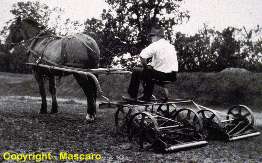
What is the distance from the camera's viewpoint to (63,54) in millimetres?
9906

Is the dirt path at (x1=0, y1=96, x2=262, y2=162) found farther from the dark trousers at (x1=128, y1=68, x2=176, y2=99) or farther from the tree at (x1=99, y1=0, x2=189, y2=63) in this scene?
the tree at (x1=99, y1=0, x2=189, y2=63)

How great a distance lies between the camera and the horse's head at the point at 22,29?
39.5 ft

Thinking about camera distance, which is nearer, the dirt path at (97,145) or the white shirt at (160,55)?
the dirt path at (97,145)

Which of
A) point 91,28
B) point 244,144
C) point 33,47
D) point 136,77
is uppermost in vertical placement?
point 91,28

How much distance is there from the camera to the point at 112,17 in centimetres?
3072

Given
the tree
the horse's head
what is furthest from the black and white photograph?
the tree

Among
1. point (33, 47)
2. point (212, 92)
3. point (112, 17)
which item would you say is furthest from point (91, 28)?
point (33, 47)

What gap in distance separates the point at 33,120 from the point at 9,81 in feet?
84.7

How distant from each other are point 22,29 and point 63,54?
10.5 feet

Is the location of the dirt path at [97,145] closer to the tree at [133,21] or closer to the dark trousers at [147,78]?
the dark trousers at [147,78]

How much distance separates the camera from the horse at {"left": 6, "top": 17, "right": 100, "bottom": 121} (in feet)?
32.3

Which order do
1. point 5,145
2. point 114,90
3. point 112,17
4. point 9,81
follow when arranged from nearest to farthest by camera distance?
point 5,145 → point 114,90 → point 112,17 → point 9,81

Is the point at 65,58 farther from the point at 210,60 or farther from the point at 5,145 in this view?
the point at 210,60

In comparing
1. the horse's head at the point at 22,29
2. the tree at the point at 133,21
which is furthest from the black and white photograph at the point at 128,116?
the tree at the point at 133,21
